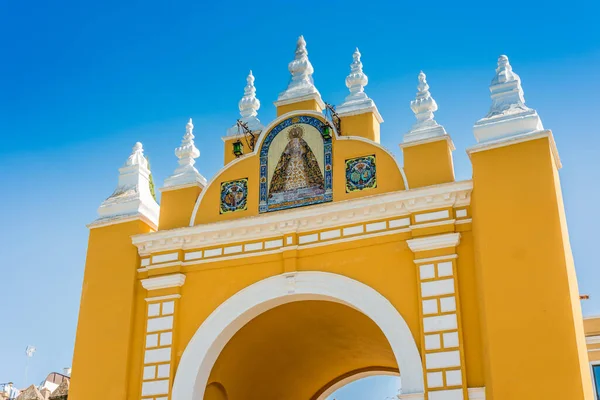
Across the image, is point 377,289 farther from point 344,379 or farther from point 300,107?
point 344,379

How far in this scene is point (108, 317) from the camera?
39.2 ft

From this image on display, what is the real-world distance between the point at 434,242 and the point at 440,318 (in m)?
1.01

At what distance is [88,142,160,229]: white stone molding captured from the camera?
41.1 ft

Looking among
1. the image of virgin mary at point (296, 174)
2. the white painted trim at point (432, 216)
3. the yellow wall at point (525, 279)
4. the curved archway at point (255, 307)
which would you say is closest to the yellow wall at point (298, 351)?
the curved archway at point (255, 307)

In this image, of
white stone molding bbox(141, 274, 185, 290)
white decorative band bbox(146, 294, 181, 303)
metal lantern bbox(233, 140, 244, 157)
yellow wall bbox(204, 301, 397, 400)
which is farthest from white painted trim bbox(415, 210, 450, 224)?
white decorative band bbox(146, 294, 181, 303)

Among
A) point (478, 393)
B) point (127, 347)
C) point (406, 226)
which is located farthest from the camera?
point (127, 347)

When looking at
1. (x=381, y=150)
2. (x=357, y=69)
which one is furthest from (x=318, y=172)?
(x=357, y=69)

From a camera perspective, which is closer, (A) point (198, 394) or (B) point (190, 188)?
(A) point (198, 394)

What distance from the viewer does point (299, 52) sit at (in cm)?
1317

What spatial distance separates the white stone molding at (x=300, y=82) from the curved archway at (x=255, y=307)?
117 inches

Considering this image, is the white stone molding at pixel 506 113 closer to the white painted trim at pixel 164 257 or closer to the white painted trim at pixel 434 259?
the white painted trim at pixel 434 259

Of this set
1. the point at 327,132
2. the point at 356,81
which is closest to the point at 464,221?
the point at 327,132

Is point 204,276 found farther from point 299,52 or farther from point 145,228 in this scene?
point 299,52

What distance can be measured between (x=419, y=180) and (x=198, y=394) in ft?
14.0
